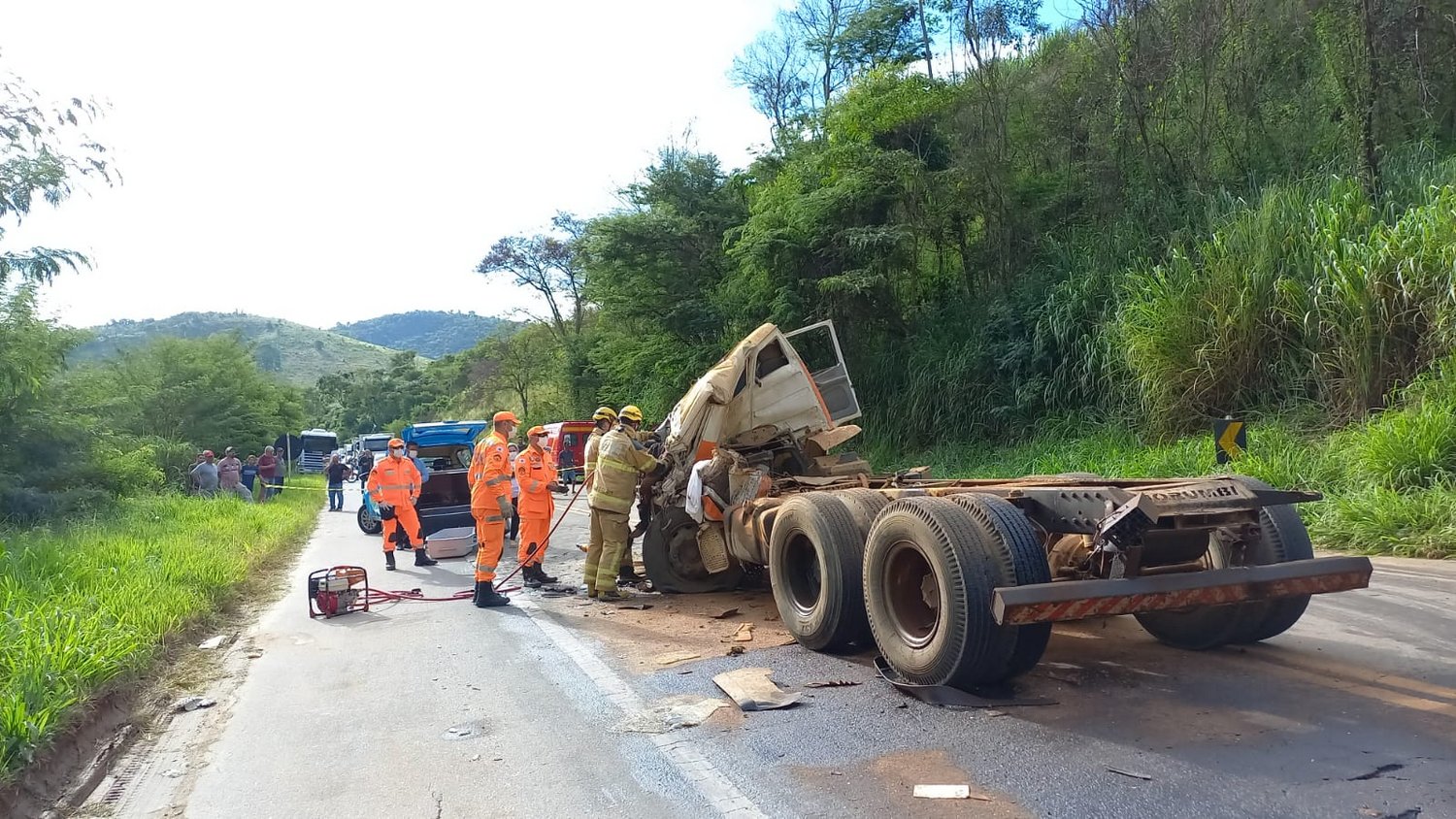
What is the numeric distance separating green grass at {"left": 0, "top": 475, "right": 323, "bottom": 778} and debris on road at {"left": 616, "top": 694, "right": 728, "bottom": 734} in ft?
8.94

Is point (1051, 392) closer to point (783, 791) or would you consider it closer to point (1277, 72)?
point (1277, 72)

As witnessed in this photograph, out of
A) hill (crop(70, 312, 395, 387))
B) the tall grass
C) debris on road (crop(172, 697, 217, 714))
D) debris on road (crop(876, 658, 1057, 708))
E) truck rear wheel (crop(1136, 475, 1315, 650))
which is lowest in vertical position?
debris on road (crop(172, 697, 217, 714))

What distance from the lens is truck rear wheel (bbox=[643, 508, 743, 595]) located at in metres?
8.45

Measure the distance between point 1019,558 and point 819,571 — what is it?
5.74ft

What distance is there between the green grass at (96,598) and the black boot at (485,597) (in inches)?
88.9

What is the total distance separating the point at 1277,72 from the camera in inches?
592

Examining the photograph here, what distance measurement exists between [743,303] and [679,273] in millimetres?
2689

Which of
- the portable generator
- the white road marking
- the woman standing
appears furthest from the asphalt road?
the woman standing

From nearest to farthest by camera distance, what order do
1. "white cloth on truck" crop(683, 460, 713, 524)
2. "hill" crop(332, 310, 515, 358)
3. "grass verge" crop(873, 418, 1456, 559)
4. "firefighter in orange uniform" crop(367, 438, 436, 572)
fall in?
"white cloth on truck" crop(683, 460, 713, 524), "grass verge" crop(873, 418, 1456, 559), "firefighter in orange uniform" crop(367, 438, 436, 572), "hill" crop(332, 310, 515, 358)

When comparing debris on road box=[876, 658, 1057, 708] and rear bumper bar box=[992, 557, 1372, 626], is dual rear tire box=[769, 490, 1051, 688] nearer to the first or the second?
debris on road box=[876, 658, 1057, 708]

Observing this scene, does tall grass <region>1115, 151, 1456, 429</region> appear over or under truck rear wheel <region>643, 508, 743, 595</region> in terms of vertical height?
over

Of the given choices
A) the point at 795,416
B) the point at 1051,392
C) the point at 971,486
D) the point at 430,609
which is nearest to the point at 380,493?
the point at 430,609

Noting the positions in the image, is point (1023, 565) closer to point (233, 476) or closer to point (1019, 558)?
point (1019, 558)

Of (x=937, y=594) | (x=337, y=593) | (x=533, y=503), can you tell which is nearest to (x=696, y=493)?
(x=533, y=503)
